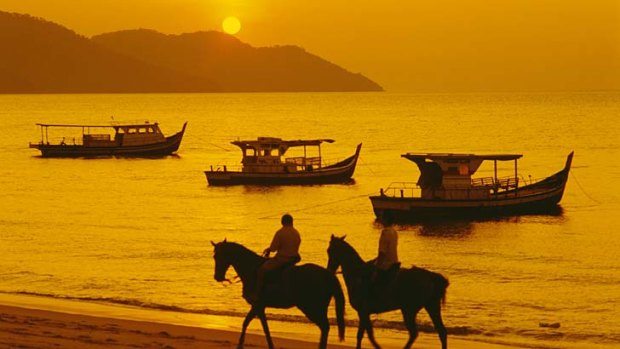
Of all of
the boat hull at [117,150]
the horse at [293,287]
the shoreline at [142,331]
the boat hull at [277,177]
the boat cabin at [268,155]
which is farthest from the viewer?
the boat hull at [117,150]

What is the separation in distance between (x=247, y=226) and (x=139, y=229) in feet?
19.7

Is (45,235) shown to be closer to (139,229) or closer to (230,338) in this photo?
(139,229)

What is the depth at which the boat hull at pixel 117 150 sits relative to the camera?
105m

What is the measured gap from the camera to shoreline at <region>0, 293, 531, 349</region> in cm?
1950

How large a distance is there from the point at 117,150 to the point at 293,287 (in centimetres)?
8998

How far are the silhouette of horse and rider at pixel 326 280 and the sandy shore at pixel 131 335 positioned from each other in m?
1.89

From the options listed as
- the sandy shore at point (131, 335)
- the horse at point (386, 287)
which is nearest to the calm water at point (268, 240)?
the sandy shore at point (131, 335)

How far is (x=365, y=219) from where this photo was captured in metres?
58.1

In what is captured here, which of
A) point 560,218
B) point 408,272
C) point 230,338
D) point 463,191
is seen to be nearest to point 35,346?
point 230,338

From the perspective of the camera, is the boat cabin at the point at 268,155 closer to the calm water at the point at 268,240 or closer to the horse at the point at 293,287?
the calm water at the point at 268,240

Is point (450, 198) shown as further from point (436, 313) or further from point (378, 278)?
point (378, 278)

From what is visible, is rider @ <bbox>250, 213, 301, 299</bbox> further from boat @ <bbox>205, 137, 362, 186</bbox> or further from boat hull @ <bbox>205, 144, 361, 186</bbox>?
boat hull @ <bbox>205, 144, 361, 186</bbox>

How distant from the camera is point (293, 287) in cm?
1823

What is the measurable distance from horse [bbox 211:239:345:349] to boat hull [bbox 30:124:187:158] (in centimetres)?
8773
